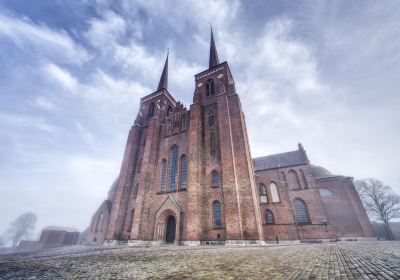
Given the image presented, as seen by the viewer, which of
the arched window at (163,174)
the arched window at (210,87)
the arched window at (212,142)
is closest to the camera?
the arched window at (212,142)

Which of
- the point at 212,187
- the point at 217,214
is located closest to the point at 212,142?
the point at 212,187

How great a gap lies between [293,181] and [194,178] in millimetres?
16599

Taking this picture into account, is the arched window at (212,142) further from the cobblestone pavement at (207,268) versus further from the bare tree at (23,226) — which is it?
the bare tree at (23,226)

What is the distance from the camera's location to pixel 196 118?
19500mm

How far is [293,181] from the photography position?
25.2m

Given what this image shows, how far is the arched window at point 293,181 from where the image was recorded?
24731 mm

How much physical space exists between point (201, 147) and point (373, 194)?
111ft

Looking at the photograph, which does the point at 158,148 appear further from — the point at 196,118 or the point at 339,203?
the point at 339,203

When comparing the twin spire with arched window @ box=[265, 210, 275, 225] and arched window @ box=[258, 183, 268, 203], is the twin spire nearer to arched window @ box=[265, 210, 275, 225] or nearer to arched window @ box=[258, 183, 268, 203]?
arched window @ box=[258, 183, 268, 203]

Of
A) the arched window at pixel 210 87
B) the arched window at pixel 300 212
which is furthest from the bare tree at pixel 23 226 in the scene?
the arched window at pixel 300 212

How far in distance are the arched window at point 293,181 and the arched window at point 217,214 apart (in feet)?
47.4

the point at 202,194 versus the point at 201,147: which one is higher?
the point at 201,147

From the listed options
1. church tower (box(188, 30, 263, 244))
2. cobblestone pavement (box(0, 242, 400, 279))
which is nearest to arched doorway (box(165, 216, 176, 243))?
church tower (box(188, 30, 263, 244))

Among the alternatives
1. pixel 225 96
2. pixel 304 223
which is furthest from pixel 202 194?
pixel 304 223
